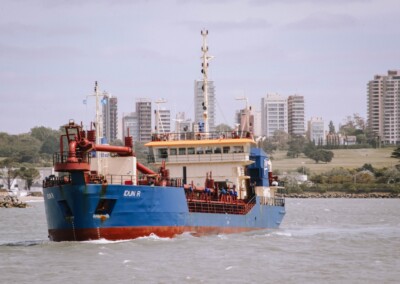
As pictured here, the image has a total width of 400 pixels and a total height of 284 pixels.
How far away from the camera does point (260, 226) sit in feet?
197

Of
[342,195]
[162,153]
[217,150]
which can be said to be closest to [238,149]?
[217,150]

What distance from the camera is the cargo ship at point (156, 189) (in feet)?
147

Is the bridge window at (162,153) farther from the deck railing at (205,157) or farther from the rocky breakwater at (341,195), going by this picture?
the rocky breakwater at (341,195)

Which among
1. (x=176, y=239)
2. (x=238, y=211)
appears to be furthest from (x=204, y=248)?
(x=238, y=211)

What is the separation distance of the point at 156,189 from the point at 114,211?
→ 8.03 feet

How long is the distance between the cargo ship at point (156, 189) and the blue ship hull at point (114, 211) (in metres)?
0.04

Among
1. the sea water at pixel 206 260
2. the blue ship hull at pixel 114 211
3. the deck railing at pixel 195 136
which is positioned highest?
the deck railing at pixel 195 136

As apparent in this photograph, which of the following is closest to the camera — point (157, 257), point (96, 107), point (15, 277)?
point (15, 277)

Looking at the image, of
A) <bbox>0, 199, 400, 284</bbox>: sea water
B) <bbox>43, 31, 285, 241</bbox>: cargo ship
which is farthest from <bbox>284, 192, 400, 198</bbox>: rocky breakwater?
<bbox>0, 199, 400, 284</bbox>: sea water

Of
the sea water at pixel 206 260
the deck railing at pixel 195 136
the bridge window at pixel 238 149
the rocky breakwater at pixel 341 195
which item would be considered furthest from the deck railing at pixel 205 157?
the rocky breakwater at pixel 341 195

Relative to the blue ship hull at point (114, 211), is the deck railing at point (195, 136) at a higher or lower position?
higher

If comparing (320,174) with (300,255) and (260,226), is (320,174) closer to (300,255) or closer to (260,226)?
(260,226)

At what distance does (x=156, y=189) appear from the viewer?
4662 centimetres

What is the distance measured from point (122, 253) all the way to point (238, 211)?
14429 mm
